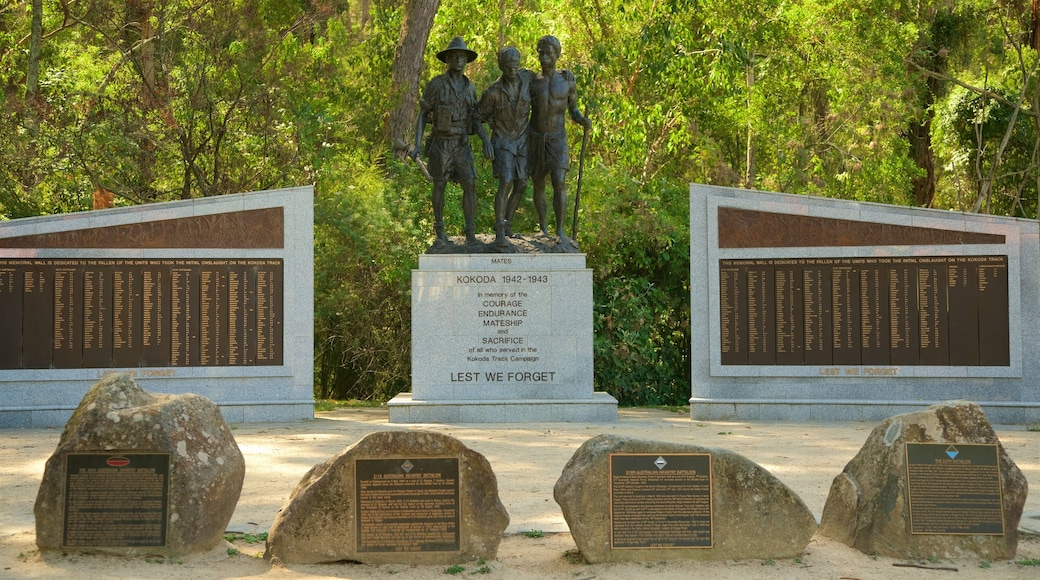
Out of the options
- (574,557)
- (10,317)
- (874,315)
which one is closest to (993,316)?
(874,315)

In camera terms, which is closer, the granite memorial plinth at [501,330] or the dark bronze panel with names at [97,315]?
the dark bronze panel with names at [97,315]

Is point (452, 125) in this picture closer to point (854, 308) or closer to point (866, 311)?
point (854, 308)

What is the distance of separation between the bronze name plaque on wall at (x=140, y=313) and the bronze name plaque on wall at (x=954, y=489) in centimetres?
850

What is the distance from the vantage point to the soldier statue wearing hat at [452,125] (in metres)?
13.4

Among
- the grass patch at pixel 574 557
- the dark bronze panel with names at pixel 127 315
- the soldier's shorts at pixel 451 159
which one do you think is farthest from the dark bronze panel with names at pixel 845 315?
the dark bronze panel with names at pixel 127 315

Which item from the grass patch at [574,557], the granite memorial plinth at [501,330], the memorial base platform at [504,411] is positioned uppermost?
the granite memorial plinth at [501,330]

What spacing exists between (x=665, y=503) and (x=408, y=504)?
1482 mm

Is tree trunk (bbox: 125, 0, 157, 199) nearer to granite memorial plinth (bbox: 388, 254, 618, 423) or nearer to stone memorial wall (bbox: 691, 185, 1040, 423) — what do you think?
granite memorial plinth (bbox: 388, 254, 618, 423)

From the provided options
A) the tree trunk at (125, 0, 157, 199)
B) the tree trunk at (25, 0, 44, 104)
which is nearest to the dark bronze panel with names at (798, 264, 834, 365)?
the tree trunk at (125, 0, 157, 199)

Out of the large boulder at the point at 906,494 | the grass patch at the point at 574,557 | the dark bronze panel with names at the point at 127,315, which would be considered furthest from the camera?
the dark bronze panel with names at the point at 127,315

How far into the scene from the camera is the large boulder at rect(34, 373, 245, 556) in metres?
6.04

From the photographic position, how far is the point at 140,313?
12727 mm

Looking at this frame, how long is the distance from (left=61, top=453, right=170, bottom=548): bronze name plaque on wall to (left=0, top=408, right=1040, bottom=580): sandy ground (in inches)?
5.0

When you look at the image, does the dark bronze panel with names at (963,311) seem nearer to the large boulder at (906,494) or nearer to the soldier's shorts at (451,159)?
the soldier's shorts at (451,159)
